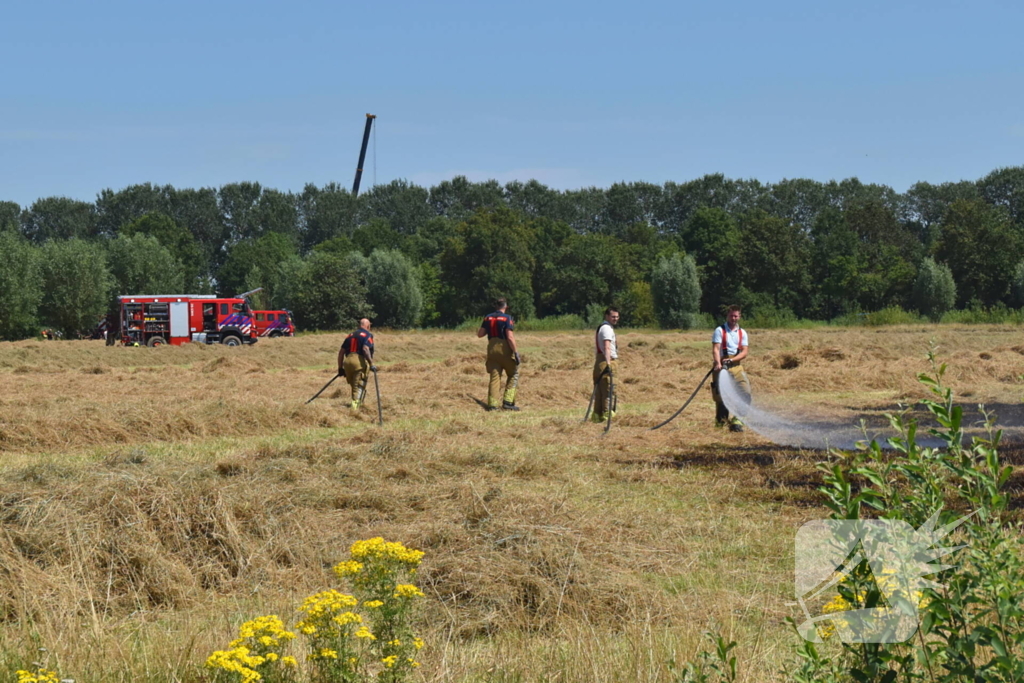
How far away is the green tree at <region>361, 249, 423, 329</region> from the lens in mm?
79000

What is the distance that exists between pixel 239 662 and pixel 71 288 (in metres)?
64.9

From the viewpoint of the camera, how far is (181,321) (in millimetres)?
50094

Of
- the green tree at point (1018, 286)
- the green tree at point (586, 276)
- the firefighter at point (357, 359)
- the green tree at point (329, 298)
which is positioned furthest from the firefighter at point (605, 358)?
the green tree at point (586, 276)

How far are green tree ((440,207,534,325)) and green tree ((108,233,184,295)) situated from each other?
21.3 m

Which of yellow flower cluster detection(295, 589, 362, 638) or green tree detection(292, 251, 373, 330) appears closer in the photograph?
yellow flower cluster detection(295, 589, 362, 638)

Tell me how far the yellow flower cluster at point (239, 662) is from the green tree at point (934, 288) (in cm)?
6910

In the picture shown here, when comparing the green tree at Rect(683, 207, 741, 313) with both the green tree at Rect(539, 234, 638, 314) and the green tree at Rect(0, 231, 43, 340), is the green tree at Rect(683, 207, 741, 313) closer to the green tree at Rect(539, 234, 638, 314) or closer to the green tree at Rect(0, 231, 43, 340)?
the green tree at Rect(539, 234, 638, 314)

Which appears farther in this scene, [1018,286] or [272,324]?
[1018,286]

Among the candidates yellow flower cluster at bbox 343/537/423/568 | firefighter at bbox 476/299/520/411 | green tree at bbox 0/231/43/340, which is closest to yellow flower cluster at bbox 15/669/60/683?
yellow flower cluster at bbox 343/537/423/568

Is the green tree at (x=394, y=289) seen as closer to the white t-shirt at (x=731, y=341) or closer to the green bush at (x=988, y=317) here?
the green bush at (x=988, y=317)

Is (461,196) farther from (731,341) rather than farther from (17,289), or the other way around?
(731,341)

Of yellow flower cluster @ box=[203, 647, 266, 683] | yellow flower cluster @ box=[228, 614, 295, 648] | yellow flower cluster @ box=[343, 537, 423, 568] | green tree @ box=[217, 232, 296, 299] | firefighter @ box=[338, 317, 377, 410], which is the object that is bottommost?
yellow flower cluster @ box=[203, 647, 266, 683]

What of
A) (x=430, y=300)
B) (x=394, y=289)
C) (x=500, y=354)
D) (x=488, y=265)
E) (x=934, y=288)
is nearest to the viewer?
(x=500, y=354)

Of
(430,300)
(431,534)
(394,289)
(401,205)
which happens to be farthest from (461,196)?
(431,534)
